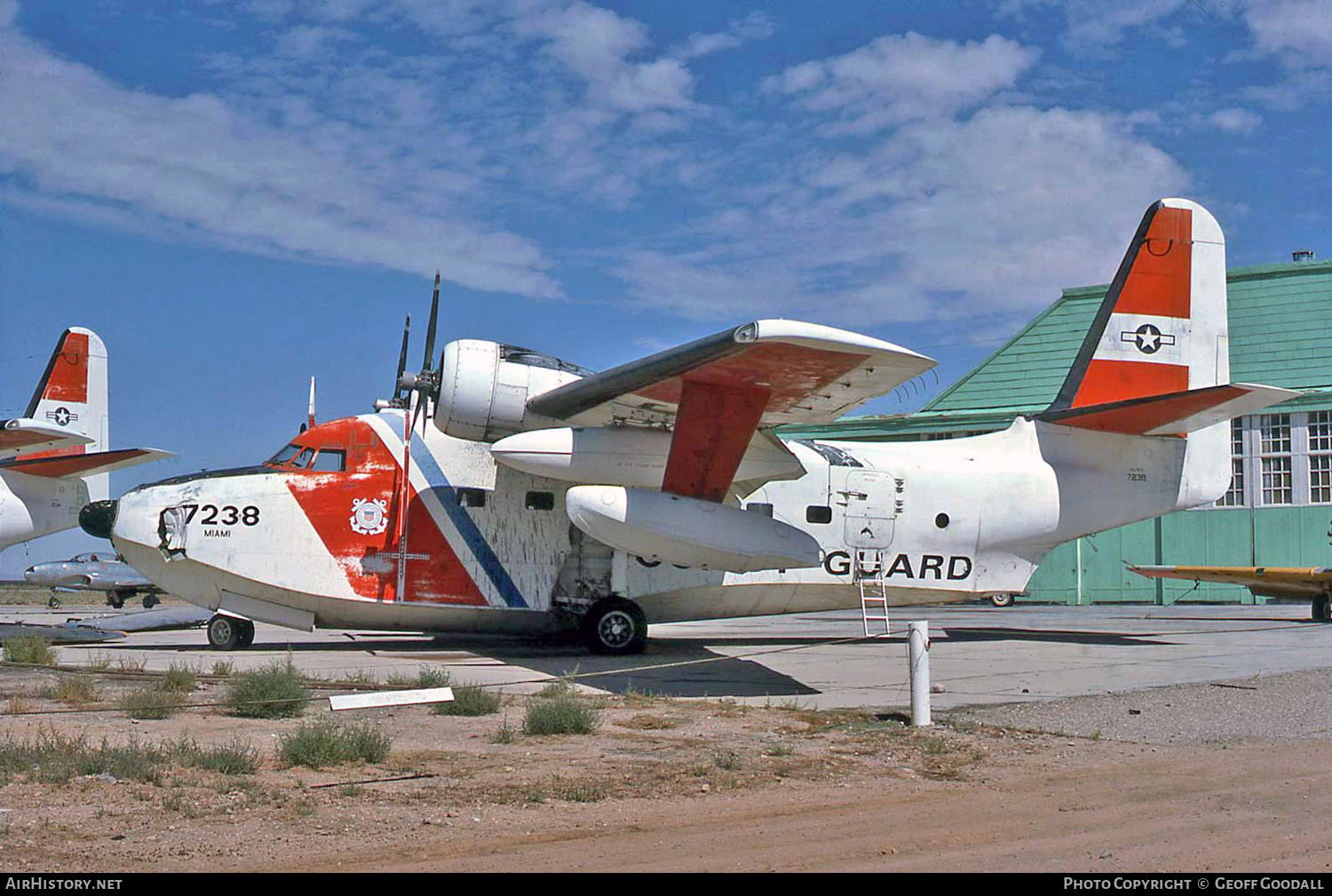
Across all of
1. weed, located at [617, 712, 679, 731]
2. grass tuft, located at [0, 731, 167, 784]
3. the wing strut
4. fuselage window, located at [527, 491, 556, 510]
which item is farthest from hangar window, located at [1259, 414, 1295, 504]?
grass tuft, located at [0, 731, 167, 784]

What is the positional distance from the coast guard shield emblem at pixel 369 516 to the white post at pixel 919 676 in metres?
8.04

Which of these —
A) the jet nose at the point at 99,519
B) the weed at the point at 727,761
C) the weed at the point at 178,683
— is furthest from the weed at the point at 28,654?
the weed at the point at 727,761

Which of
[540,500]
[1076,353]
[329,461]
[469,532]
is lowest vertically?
[469,532]

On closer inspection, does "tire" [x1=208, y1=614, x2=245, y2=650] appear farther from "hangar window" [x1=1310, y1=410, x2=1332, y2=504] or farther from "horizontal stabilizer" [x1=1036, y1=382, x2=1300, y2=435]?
"hangar window" [x1=1310, y1=410, x2=1332, y2=504]

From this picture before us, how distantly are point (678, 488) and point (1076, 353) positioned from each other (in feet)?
90.8

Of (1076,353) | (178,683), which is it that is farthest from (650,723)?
(1076,353)

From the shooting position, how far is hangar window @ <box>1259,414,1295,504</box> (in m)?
34.6

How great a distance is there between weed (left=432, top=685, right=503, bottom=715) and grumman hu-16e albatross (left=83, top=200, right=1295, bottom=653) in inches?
108

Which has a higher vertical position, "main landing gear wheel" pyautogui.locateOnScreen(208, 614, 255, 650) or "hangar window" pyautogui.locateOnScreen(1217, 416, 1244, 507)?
"hangar window" pyautogui.locateOnScreen(1217, 416, 1244, 507)

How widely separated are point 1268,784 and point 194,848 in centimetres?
592

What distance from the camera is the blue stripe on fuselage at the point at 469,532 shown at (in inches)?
601

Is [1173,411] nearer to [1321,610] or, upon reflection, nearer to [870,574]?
[870,574]

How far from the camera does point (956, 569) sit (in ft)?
55.4

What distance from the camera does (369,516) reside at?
15047 millimetres
